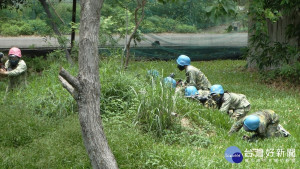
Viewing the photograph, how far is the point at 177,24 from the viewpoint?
2152 cm

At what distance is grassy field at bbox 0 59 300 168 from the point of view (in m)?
6.77

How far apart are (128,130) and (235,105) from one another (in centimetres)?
312

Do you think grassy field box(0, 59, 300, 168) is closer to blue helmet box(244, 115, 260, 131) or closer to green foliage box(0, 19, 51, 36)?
→ blue helmet box(244, 115, 260, 131)

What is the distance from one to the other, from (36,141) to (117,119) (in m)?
1.39

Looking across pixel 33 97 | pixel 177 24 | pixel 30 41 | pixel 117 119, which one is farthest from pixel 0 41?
pixel 117 119

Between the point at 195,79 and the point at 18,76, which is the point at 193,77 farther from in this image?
the point at 18,76

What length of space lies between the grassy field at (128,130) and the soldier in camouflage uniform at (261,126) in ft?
0.65

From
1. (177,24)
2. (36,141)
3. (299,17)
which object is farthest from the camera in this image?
(177,24)

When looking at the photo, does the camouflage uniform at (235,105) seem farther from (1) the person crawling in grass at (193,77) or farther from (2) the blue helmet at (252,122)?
(2) the blue helmet at (252,122)

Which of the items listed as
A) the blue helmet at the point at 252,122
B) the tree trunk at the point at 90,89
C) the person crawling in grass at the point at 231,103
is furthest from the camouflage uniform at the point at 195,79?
the tree trunk at the point at 90,89

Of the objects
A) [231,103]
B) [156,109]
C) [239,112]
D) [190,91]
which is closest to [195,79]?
[190,91]

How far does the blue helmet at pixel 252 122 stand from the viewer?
7871 millimetres

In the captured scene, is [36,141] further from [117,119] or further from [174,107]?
[174,107]

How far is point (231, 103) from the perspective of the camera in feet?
32.4
